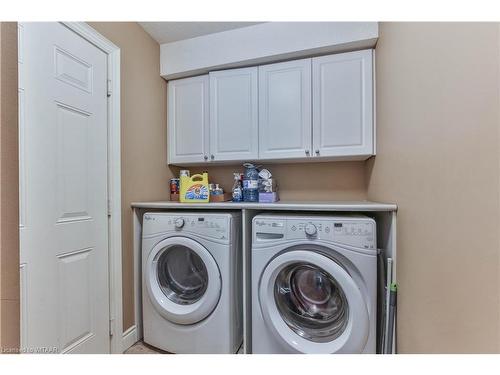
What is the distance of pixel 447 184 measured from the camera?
0.69 metres

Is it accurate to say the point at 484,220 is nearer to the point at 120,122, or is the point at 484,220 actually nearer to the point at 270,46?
the point at 270,46

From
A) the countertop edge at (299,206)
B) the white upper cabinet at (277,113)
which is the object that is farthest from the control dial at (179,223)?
the white upper cabinet at (277,113)

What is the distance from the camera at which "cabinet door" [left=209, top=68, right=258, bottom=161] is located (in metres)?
1.76

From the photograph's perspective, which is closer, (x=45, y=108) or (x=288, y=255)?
(x=45, y=108)

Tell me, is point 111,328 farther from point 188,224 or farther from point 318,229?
point 318,229

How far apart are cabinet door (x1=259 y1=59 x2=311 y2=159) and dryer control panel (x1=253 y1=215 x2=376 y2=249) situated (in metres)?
0.67

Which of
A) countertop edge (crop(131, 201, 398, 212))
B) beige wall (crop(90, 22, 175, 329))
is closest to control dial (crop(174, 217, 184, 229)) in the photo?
countertop edge (crop(131, 201, 398, 212))

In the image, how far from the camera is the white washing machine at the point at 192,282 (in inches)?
50.9

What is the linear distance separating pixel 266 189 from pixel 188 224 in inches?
27.5

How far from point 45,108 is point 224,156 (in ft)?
3.65
